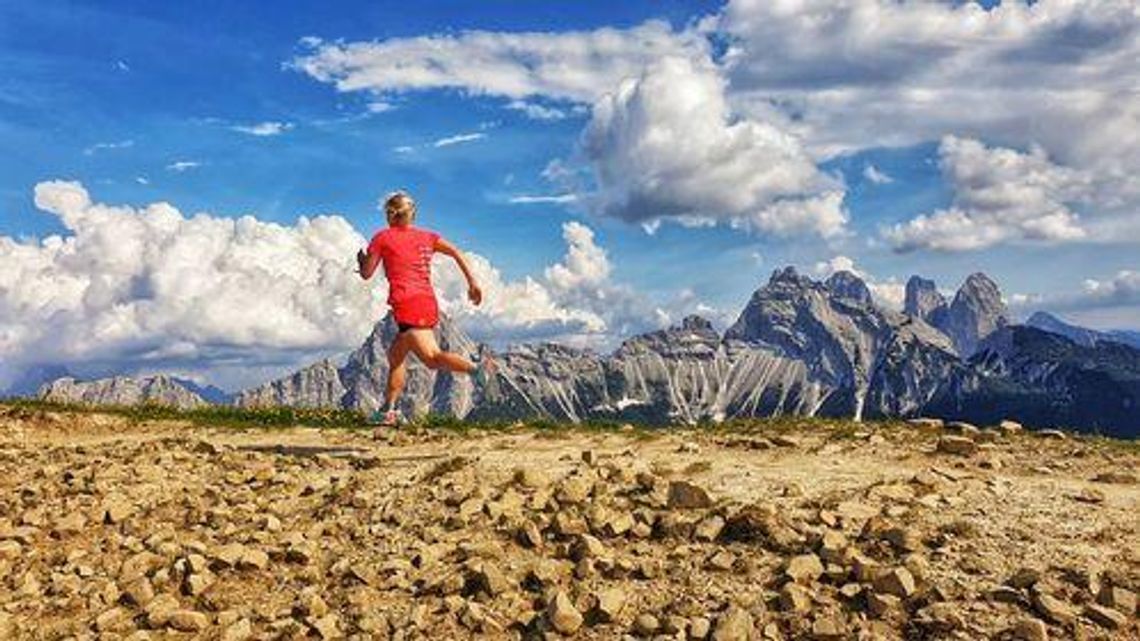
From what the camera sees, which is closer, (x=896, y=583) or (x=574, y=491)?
(x=896, y=583)

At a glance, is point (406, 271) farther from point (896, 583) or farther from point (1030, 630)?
point (1030, 630)

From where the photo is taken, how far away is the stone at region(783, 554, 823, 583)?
1003cm

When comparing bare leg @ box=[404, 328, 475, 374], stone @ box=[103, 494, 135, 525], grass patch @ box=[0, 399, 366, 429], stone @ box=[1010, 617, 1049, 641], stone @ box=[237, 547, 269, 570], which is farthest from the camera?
grass patch @ box=[0, 399, 366, 429]

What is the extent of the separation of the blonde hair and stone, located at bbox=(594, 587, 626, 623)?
921cm

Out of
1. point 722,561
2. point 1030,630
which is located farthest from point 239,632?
point 1030,630

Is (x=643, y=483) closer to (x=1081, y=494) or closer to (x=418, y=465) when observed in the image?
(x=418, y=465)

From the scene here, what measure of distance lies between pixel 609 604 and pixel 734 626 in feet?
4.22

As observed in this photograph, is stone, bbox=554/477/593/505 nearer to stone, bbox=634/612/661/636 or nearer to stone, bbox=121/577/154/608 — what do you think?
stone, bbox=634/612/661/636

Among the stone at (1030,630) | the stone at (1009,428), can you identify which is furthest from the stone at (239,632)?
the stone at (1009,428)

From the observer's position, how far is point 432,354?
55.6ft

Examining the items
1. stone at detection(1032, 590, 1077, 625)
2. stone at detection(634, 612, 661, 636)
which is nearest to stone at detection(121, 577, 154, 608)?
stone at detection(634, 612, 661, 636)

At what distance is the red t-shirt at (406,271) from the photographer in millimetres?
17109

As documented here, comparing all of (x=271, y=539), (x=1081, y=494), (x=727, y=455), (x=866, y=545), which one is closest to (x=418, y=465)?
(x=271, y=539)

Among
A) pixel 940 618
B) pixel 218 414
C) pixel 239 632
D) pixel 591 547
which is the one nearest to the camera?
pixel 940 618
